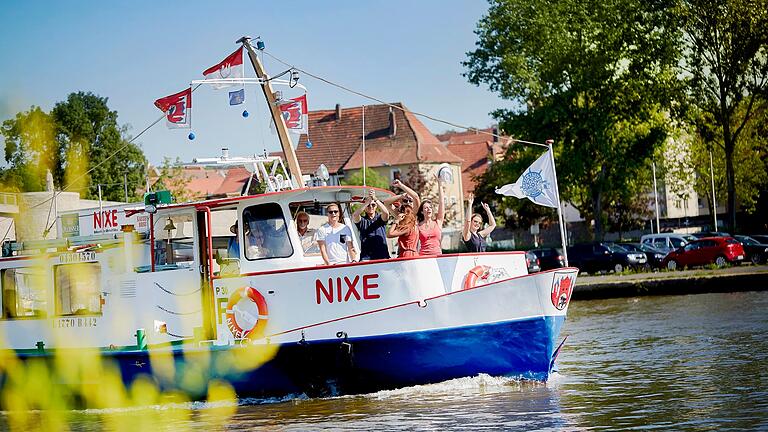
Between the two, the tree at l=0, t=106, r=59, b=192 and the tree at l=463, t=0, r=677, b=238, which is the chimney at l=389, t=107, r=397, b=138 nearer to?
the tree at l=463, t=0, r=677, b=238

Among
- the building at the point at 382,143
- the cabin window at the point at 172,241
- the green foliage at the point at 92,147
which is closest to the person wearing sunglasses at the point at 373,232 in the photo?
the cabin window at the point at 172,241

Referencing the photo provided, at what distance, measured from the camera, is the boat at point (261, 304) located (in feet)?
52.5

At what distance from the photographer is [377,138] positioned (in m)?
100

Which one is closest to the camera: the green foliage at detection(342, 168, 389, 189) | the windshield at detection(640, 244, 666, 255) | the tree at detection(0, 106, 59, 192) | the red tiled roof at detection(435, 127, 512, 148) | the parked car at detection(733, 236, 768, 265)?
the tree at detection(0, 106, 59, 192)

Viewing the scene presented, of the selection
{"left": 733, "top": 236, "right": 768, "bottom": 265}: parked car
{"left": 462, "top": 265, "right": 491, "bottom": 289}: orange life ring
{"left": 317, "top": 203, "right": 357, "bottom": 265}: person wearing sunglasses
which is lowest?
{"left": 733, "top": 236, "right": 768, "bottom": 265}: parked car

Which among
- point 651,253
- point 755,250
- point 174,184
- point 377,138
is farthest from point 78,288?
point 377,138

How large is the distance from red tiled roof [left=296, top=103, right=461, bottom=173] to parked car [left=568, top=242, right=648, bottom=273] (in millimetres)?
42876

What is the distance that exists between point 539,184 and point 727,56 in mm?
38090

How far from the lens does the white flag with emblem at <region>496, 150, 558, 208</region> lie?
58.1 feet

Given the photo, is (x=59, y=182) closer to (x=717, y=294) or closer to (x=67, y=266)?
(x=717, y=294)

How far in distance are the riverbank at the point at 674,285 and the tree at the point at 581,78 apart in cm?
2215

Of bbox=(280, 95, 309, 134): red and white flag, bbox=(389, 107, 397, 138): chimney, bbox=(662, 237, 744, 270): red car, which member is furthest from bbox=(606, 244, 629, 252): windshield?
bbox=(389, 107, 397, 138): chimney

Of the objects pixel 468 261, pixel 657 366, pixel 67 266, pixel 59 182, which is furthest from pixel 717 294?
pixel 59 182

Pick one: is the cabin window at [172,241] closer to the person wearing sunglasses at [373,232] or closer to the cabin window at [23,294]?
the cabin window at [23,294]
